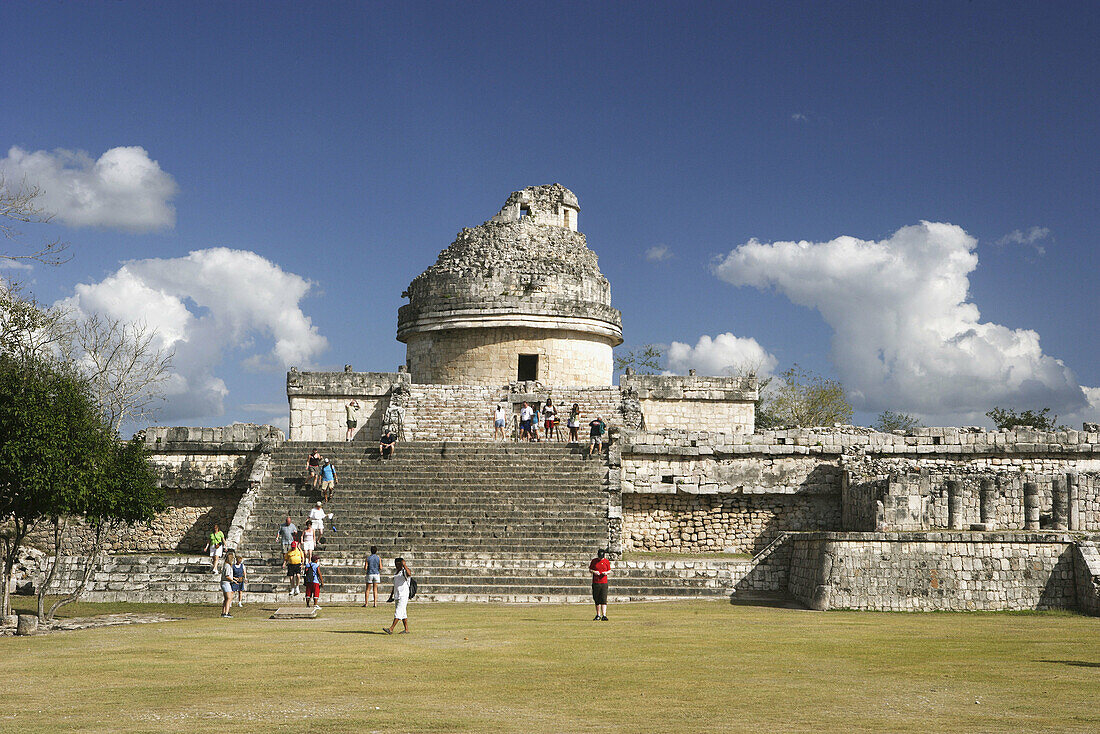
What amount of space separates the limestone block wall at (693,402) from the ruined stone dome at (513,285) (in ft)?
8.20

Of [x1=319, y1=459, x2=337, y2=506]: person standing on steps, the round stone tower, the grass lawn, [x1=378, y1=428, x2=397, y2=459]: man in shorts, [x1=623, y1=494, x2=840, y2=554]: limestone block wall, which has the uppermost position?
the round stone tower

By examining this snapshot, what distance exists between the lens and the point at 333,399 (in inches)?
960

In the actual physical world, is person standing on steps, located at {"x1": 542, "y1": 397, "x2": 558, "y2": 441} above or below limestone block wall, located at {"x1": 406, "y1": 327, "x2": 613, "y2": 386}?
below

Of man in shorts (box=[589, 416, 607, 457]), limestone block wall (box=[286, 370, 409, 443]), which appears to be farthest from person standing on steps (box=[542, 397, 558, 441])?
limestone block wall (box=[286, 370, 409, 443])

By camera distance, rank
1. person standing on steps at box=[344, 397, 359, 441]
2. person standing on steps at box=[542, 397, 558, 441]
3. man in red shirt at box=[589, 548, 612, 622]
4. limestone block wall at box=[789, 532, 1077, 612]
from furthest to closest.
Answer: person standing on steps at box=[344, 397, 359, 441] → person standing on steps at box=[542, 397, 558, 441] → limestone block wall at box=[789, 532, 1077, 612] → man in red shirt at box=[589, 548, 612, 622]

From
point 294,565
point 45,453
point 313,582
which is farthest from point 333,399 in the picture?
point 45,453

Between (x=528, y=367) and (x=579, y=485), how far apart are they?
7.43 m

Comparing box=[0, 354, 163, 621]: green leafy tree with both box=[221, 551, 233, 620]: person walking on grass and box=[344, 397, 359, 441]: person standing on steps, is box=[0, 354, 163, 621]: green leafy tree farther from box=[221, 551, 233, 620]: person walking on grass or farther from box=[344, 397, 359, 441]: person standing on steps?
box=[344, 397, 359, 441]: person standing on steps

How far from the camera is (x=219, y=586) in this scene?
51.4 feet

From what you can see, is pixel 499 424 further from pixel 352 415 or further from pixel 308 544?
pixel 308 544

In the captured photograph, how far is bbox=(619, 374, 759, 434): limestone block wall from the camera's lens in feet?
80.0

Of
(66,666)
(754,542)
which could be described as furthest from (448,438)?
(66,666)

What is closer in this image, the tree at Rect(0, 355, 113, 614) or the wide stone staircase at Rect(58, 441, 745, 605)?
the tree at Rect(0, 355, 113, 614)

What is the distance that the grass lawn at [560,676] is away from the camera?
692 centimetres
